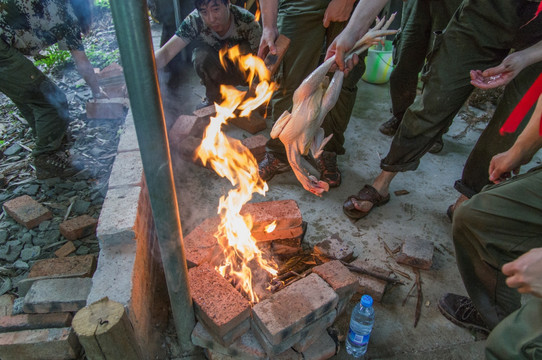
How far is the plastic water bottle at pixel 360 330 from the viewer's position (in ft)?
7.11

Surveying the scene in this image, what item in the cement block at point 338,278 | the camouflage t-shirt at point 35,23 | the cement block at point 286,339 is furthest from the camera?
the camouflage t-shirt at point 35,23

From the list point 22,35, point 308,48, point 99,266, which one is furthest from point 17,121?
point 308,48

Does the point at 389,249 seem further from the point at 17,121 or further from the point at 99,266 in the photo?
the point at 17,121

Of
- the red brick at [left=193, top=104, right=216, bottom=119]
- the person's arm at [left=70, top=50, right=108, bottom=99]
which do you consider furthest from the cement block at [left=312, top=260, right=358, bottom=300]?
the person's arm at [left=70, top=50, right=108, bottom=99]

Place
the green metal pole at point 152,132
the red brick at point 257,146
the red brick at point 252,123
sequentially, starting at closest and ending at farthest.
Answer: the green metal pole at point 152,132
the red brick at point 257,146
the red brick at point 252,123

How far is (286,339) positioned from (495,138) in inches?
95.2

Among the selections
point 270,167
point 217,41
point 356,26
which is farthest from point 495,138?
point 217,41

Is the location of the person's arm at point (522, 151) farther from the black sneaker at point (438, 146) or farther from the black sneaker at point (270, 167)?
the black sneaker at point (270, 167)

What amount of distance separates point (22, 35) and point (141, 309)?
2995mm

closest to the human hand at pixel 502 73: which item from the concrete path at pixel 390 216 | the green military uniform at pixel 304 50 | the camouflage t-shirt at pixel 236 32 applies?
the green military uniform at pixel 304 50

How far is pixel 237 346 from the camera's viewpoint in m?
2.11

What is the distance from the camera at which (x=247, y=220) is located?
8.95ft

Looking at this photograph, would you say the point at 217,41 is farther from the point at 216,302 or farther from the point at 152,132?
the point at 216,302

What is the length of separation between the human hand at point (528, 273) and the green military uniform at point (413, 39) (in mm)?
2438
